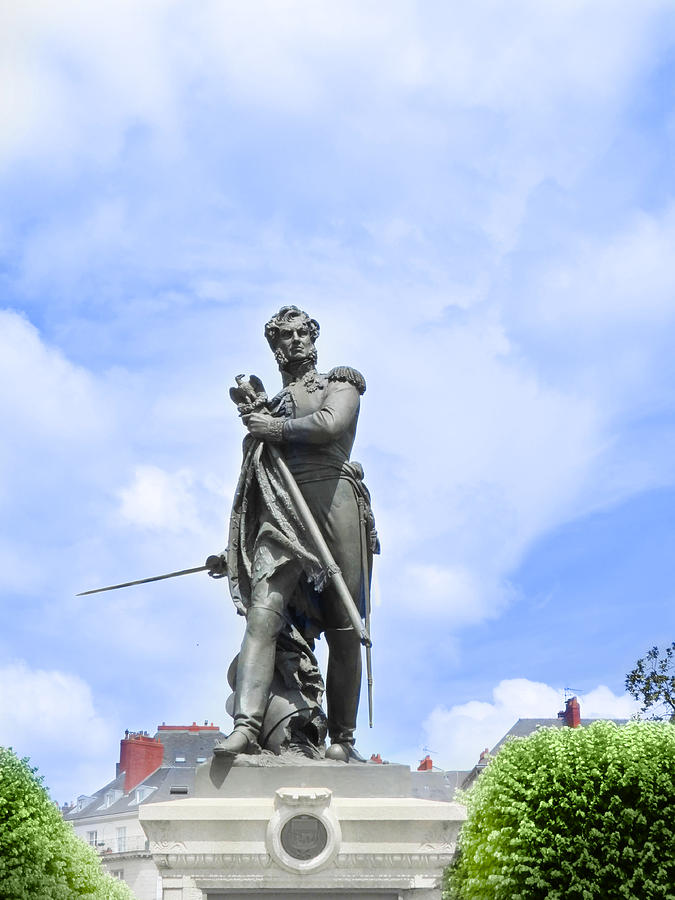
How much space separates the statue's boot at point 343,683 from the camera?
28.7 ft

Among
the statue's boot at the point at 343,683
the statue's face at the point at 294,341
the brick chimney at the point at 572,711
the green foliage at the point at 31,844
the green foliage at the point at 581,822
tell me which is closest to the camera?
the statue's boot at the point at 343,683

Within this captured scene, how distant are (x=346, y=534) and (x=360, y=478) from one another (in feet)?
1.67

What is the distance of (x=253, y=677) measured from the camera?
8.25m

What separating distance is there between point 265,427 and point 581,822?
533cm

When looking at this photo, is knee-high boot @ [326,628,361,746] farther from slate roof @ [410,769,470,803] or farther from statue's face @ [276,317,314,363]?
slate roof @ [410,769,470,803]

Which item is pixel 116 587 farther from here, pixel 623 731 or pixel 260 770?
pixel 623 731

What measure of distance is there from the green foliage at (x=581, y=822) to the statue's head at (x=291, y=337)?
5062 millimetres

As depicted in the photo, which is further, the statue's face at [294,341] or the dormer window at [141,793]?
the dormer window at [141,793]

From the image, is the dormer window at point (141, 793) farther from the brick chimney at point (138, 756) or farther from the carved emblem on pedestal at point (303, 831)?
the carved emblem on pedestal at point (303, 831)

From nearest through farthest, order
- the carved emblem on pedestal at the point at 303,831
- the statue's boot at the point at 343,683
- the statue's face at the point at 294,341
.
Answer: the carved emblem on pedestal at the point at 303,831
the statue's boot at the point at 343,683
the statue's face at the point at 294,341

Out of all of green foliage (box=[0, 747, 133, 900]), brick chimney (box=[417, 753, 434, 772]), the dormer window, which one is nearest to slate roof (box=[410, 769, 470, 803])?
brick chimney (box=[417, 753, 434, 772])

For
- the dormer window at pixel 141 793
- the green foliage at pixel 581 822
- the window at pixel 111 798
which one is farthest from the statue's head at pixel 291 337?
the window at pixel 111 798

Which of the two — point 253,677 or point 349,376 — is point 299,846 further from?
point 349,376

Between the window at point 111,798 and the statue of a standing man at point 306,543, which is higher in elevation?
the window at point 111,798
